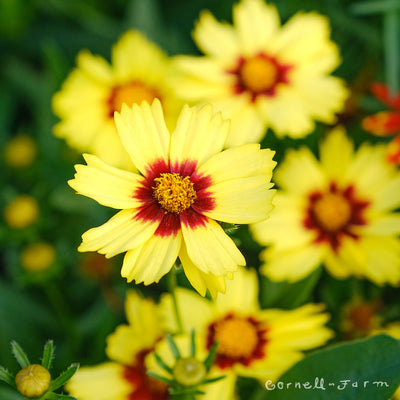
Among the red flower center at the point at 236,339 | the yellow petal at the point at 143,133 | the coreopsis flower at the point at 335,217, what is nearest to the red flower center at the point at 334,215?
the coreopsis flower at the point at 335,217

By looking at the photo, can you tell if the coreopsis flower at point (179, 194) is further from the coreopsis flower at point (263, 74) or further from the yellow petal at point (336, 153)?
the yellow petal at point (336, 153)

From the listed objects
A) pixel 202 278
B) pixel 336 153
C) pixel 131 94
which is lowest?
pixel 202 278

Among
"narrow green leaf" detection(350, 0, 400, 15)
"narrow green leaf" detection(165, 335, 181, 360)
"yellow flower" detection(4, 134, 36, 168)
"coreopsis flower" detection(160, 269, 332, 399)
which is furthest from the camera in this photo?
"yellow flower" detection(4, 134, 36, 168)

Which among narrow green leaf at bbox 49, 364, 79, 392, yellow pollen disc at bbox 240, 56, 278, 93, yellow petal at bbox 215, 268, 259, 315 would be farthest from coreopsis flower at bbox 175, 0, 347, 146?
narrow green leaf at bbox 49, 364, 79, 392

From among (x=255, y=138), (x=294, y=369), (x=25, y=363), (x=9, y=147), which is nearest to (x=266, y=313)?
(x=294, y=369)

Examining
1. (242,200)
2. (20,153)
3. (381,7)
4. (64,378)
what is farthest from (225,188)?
(20,153)

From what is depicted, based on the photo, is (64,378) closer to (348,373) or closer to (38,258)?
(348,373)

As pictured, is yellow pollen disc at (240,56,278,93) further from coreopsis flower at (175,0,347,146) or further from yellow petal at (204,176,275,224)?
yellow petal at (204,176,275,224)

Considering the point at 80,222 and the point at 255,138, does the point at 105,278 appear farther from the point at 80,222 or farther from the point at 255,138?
the point at 255,138
